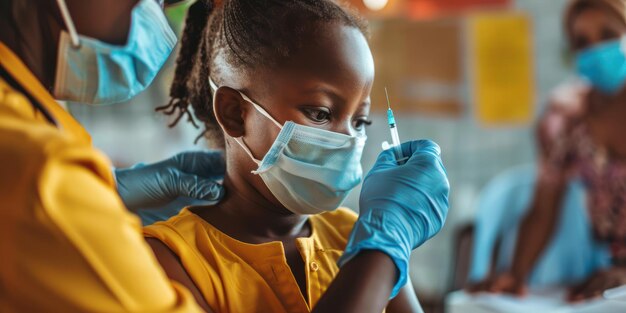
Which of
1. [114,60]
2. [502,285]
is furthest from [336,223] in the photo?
[502,285]

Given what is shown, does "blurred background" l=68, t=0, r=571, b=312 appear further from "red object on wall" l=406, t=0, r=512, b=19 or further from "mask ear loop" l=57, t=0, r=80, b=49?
"mask ear loop" l=57, t=0, r=80, b=49

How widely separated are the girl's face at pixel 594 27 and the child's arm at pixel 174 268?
9.58 feet

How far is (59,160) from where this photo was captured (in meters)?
0.63

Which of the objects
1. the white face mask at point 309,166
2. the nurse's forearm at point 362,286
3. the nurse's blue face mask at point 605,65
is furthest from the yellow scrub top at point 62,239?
the nurse's blue face mask at point 605,65

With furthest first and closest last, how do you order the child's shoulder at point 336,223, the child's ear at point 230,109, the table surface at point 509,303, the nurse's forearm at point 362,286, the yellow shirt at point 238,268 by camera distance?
1. the table surface at point 509,303
2. the child's shoulder at point 336,223
3. the child's ear at point 230,109
4. the yellow shirt at point 238,268
5. the nurse's forearm at point 362,286

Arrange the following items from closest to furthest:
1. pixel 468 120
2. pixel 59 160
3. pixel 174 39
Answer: pixel 59 160 → pixel 174 39 → pixel 468 120

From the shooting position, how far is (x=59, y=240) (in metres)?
0.62

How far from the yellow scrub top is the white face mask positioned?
1.18 feet

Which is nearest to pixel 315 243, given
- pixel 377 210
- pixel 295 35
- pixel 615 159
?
pixel 377 210

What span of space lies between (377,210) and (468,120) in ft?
10.4

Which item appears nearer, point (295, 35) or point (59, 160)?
point (59, 160)

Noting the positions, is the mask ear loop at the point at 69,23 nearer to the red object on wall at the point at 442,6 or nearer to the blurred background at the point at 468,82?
the blurred background at the point at 468,82

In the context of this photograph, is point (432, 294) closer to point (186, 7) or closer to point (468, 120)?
point (468, 120)

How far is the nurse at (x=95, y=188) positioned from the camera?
62cm
